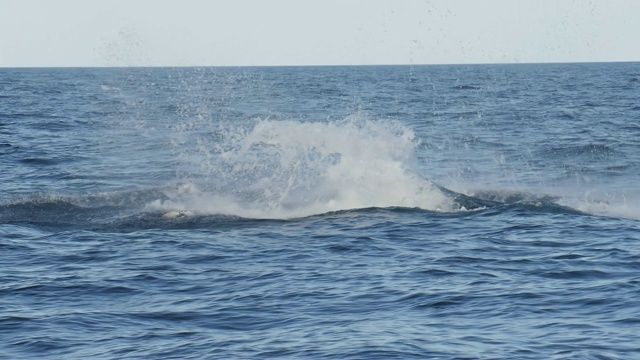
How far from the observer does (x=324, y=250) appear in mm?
17984

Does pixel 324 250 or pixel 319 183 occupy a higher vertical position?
pixel 319 183

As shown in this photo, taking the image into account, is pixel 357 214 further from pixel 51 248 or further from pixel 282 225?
pixel 51 248

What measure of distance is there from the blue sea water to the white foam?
0.06m

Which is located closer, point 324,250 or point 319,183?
point 324,250

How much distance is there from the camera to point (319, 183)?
25609 mm

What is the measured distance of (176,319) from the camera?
13.2 m

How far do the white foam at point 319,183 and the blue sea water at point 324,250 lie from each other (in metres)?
0.06

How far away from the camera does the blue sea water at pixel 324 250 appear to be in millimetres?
12195

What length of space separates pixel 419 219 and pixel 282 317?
8.66 metres

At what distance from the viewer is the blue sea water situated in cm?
1220

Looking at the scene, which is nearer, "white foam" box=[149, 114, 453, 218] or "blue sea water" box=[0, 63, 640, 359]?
"blue sea water" box=[0, 63, 640, 359]

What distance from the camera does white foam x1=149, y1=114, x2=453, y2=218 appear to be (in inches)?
917

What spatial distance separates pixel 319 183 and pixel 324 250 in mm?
7712

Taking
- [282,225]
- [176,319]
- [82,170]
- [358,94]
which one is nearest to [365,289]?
[176,319]
